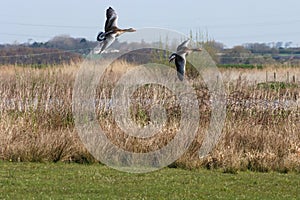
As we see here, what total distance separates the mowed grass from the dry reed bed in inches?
18.7

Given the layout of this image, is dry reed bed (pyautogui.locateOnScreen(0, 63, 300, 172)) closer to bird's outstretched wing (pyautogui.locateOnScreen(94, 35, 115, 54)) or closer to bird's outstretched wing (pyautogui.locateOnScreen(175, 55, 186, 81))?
bird's outstretched wing (pyautogui.locateOnScreen(175, 55, 186, 81))

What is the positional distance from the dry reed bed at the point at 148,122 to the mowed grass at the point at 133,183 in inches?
18.7

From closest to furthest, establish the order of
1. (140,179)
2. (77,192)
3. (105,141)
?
(77,192)
(140,179)
(105,141)

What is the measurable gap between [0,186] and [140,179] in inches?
85.1

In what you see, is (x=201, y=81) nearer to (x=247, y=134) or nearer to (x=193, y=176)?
(x=247, y=134)

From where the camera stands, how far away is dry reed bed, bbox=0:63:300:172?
12320mm

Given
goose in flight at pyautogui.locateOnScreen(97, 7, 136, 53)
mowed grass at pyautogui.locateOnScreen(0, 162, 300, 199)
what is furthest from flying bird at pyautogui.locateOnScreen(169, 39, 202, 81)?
mowed grass at pyautogui.locateOnScreen(0, 162, 300, 199)

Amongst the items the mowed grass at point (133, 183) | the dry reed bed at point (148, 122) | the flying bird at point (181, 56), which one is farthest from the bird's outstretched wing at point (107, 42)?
the dry reed bed at point (148, 122)

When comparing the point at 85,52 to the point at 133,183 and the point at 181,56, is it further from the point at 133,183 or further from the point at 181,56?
the point at 181,56

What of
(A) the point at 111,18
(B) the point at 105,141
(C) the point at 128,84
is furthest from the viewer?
(C) the point at 128,84

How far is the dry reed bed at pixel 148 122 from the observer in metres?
12.3

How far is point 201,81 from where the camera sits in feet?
56.4

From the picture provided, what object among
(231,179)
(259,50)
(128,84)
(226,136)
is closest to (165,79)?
(128,84)

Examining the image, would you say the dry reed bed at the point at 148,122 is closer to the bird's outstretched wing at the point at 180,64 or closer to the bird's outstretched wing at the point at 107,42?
the bird's outstretched wing at the point at 180,64
